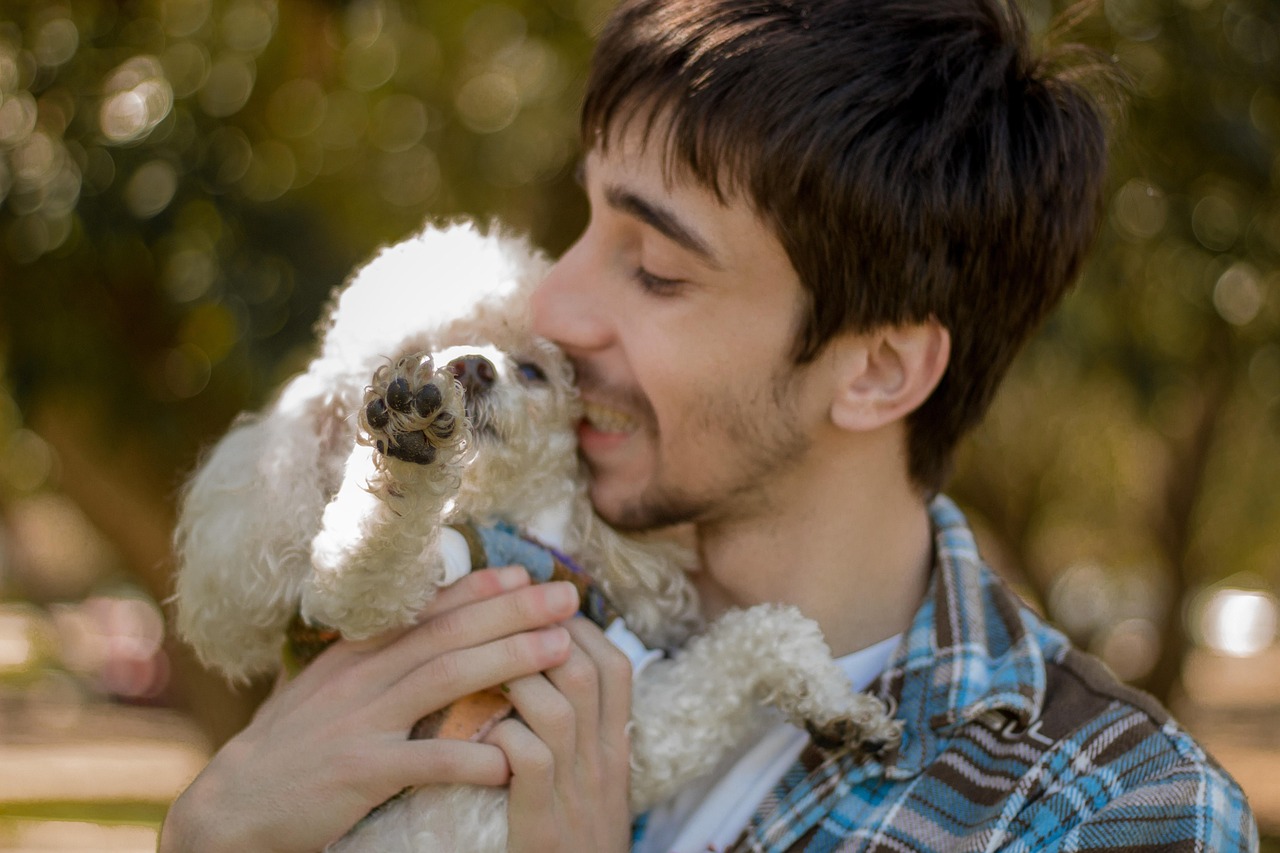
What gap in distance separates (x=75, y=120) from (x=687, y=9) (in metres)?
2.16

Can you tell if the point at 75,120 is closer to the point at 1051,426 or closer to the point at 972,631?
the point at 972,631

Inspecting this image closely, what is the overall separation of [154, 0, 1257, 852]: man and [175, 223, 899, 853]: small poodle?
68mm

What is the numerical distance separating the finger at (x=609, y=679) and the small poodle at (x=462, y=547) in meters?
0.09

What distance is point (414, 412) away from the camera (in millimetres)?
1544

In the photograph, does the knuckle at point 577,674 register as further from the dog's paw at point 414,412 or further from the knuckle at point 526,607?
the dog's paw at point 414,412

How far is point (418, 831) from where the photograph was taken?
193cm

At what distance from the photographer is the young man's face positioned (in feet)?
6.98

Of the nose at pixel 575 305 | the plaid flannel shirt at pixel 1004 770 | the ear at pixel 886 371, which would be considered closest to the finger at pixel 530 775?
the plaid flannel shirt at pixel 1004 770

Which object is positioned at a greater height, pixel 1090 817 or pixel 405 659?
pixel 1090 817

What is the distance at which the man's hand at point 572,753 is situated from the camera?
1905mm

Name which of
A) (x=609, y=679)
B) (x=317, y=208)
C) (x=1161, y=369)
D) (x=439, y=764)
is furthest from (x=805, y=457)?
(x=1161, y=369)

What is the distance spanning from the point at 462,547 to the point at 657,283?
0.58m

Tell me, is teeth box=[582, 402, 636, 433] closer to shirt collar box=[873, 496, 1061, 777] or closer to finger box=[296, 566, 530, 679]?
finger box=[296, 566, 530, 679]

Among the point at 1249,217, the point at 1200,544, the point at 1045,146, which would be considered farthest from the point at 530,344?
the point at 1200,544
